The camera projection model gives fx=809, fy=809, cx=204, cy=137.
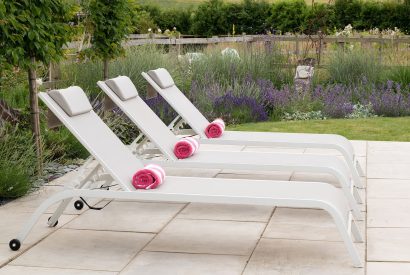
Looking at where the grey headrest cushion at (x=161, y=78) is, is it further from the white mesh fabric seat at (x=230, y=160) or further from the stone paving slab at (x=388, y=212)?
the stone paving slab at (x=388, y=212)

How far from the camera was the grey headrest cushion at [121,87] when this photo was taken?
685 centimetres

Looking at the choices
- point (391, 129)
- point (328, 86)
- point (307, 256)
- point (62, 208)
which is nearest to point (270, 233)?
point (307, 256)

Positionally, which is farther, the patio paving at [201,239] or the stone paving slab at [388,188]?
the stone paving slab at [388,188]

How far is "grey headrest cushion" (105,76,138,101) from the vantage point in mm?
6847

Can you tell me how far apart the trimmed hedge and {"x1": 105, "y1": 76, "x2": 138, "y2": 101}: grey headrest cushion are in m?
23.9

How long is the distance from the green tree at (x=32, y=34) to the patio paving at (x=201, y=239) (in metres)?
1.18

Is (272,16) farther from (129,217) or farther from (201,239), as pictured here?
(201,239)

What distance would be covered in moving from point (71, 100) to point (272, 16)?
28170 mm

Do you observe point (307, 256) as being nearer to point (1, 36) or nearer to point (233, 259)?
point (233, 259)

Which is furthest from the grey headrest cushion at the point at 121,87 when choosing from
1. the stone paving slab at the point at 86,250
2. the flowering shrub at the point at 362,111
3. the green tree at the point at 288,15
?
the green tree at the point at 288,15

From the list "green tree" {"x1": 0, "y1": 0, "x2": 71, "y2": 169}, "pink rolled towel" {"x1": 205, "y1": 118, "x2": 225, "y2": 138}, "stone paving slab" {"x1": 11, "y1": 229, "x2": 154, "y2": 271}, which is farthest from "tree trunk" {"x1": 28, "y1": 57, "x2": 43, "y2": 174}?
"stone paving slab" {"x1": 11, "y1": 229, "x2": 154, "y2": 271}

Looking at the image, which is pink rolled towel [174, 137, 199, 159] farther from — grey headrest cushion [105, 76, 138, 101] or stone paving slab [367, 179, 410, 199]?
stone paving slab [367, 179, 410, 199]

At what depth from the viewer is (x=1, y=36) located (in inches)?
271

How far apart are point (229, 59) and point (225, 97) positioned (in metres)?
1.76
